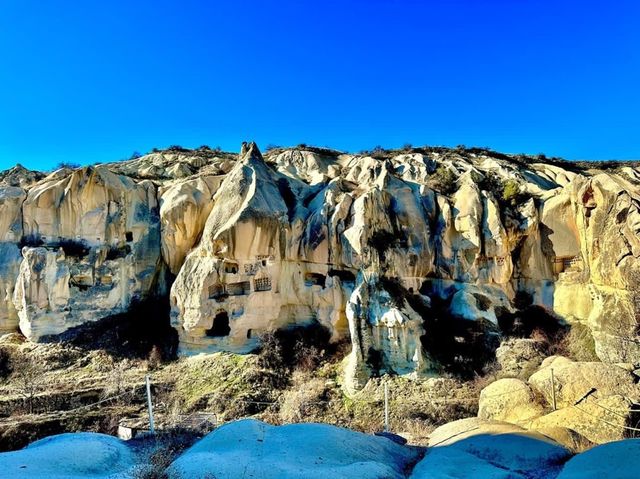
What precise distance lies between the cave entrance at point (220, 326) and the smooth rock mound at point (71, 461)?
8.61m

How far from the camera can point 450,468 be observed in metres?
7.19

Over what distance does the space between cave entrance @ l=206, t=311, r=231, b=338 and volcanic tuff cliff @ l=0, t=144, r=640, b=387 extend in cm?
7

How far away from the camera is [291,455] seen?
23.7 ft

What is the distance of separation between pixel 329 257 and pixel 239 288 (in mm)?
3889

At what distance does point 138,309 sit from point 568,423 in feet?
54.6

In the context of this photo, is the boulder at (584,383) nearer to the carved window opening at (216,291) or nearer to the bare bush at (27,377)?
the carved window opening at (216,291)

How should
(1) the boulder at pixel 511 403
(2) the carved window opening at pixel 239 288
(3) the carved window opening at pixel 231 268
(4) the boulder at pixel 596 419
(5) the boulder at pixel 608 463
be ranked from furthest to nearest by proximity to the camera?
(2) the carved window opening at pixel 239 288
(3) the carved window opening at pixel 231 268
(1) the boulder at pixel 511 403
(4) the boulder at pixel 596 419
(5) the boulder at pixel 608 463

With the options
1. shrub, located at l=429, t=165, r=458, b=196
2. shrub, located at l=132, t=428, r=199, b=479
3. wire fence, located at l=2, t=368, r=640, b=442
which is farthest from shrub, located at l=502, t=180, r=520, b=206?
shrub, located at l=132, t=428, r=199, b=479

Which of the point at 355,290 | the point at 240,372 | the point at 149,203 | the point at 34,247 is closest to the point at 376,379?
the point at 355,290

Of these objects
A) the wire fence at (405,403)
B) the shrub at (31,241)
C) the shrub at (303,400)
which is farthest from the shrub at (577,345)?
the shrub at (31,241)

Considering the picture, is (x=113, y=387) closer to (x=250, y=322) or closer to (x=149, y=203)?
(x=250, y=322)

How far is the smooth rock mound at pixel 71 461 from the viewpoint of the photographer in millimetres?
6422

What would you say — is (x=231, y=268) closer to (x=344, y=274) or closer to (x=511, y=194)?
(x=344, y=274)

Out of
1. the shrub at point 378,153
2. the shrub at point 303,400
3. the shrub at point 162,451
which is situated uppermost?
the shrub at point 378,153
